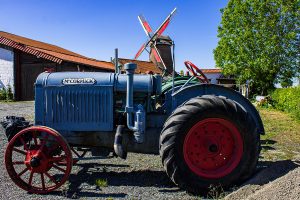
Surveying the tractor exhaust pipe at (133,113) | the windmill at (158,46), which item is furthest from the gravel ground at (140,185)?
the windmill at (158,46)

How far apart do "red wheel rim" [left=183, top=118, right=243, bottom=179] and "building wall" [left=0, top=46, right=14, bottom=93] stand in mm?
20407

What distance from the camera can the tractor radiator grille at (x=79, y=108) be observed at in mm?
5180

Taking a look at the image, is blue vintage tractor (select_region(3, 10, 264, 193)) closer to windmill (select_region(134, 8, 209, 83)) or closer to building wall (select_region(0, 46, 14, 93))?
windmill (select_region(134, 8, 209, 83))

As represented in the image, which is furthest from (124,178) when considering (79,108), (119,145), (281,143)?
(281,143)

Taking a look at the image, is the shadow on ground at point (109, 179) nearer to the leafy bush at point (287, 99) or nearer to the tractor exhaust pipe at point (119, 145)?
the tractor exhaust pipe at point (119, 145)

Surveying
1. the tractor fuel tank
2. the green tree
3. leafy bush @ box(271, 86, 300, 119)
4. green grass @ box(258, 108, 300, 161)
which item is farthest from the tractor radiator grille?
the green tree

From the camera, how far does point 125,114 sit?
5.29 metres

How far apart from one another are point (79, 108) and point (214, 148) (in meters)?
1.94

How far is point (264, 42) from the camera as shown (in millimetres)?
29250

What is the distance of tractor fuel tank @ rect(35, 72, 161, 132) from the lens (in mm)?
5176

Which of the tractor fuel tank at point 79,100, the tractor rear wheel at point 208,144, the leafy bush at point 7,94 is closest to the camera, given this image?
the tractor rear wheel at point 208,144

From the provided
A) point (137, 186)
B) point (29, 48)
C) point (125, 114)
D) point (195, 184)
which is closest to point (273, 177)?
point (195, 184)

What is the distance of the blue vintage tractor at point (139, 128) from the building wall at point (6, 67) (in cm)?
1864

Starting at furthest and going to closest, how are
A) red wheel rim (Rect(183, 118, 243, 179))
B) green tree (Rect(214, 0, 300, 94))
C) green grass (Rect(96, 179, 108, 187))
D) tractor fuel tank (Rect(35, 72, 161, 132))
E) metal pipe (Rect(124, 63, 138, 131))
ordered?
green tree (Rect(214, 0, 300, 94)) < tractor fuel tank (Rect(35, 72, 161, 132)) < green grass (Rect(96, 179, 108, 187)) < metal pipe (Rect(124, 63, 138, 131)) < red wheel rim (Rect(183, 118, 243, 179))
